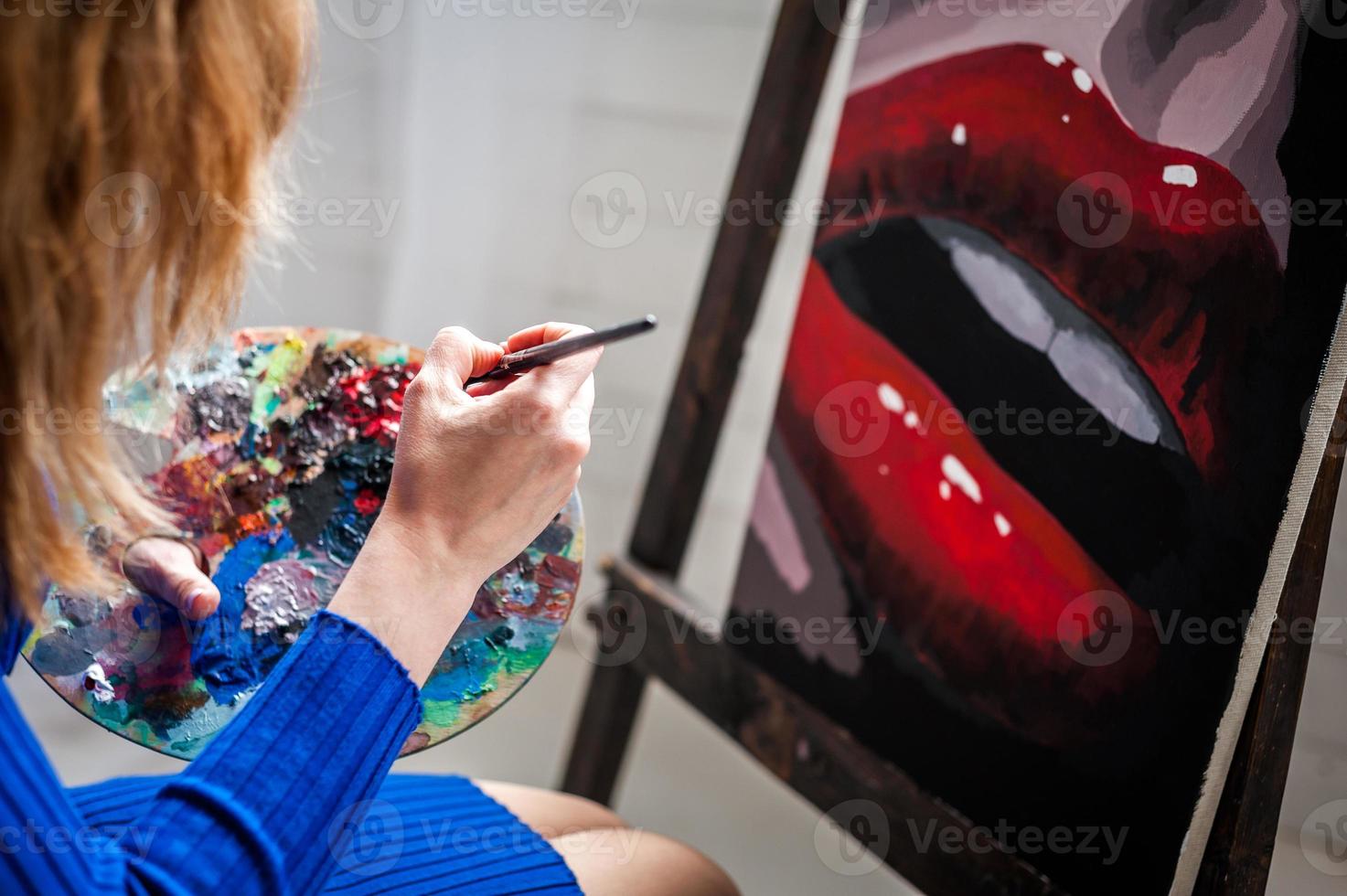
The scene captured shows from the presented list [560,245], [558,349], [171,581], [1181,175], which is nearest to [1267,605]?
[1181,175]

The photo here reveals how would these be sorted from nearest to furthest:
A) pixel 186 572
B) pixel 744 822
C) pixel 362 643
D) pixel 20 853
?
pixel 20 853 → pixel 362 643 → pixel 186 572 → pixel 744 822

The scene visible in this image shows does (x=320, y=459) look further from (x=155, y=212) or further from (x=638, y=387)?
(x=638, y=387)

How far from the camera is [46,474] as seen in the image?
1.76 ft

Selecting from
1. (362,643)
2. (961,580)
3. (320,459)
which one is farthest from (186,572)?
(961,580)

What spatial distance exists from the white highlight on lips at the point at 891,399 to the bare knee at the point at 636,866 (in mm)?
432

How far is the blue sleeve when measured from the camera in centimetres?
46

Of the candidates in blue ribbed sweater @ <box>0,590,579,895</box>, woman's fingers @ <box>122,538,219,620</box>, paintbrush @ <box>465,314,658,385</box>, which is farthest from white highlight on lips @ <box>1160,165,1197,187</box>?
woman's fingers @ <box>122,538,219,620</box>

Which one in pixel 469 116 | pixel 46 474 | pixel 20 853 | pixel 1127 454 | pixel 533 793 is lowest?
pixel 533 793

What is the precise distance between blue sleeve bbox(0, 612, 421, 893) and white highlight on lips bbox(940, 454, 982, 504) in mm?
514

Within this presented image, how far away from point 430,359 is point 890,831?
0.61m

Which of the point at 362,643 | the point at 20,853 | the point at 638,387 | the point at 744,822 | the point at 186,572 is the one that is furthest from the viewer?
the point at 638,387

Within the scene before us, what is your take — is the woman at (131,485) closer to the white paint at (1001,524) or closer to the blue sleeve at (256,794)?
the blue sleeve at (256,794)

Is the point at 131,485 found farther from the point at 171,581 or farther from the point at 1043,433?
the point at 1043,433

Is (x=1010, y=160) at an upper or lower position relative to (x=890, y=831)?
upper
